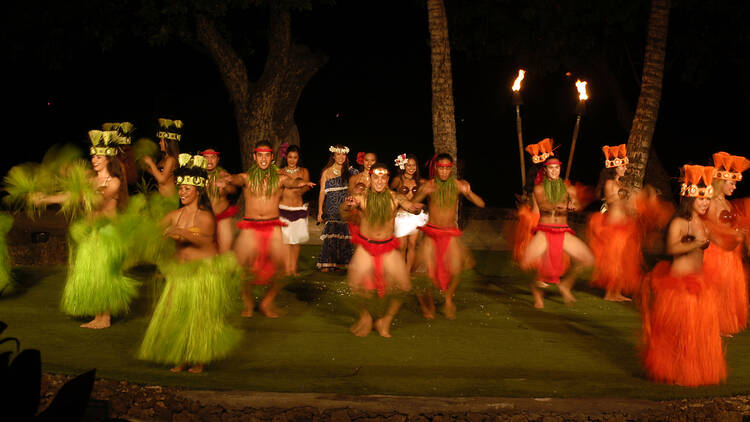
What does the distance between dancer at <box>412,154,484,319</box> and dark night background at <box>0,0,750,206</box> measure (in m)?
7.89

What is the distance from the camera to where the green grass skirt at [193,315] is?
5.12 metres

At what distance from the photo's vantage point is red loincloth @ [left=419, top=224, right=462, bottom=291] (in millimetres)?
7188

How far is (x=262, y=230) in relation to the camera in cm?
714

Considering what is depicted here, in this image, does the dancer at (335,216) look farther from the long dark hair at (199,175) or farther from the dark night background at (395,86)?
the dark night background at (395,86)

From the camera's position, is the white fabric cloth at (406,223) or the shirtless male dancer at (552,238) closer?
the shirtless male dancer at (552,238)

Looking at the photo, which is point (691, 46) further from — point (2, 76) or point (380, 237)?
point (2, 76)

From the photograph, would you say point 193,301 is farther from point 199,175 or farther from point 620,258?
point 620,258

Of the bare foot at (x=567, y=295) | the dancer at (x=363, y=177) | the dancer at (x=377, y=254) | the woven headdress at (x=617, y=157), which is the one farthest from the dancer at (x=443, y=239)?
the woven headdress at (x=617, y=157)

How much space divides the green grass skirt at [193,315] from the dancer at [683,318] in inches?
118

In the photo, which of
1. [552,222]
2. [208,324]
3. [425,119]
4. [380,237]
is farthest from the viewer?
[425,119]

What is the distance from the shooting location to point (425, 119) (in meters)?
28.0

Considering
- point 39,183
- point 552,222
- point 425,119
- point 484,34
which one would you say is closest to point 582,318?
point 552,222

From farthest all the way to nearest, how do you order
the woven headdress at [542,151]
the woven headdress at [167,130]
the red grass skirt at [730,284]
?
the woven headdress at [167,130] → the woven headdress at [542,151] → the red grass skirt at [730,284]

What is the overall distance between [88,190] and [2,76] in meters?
16.3
